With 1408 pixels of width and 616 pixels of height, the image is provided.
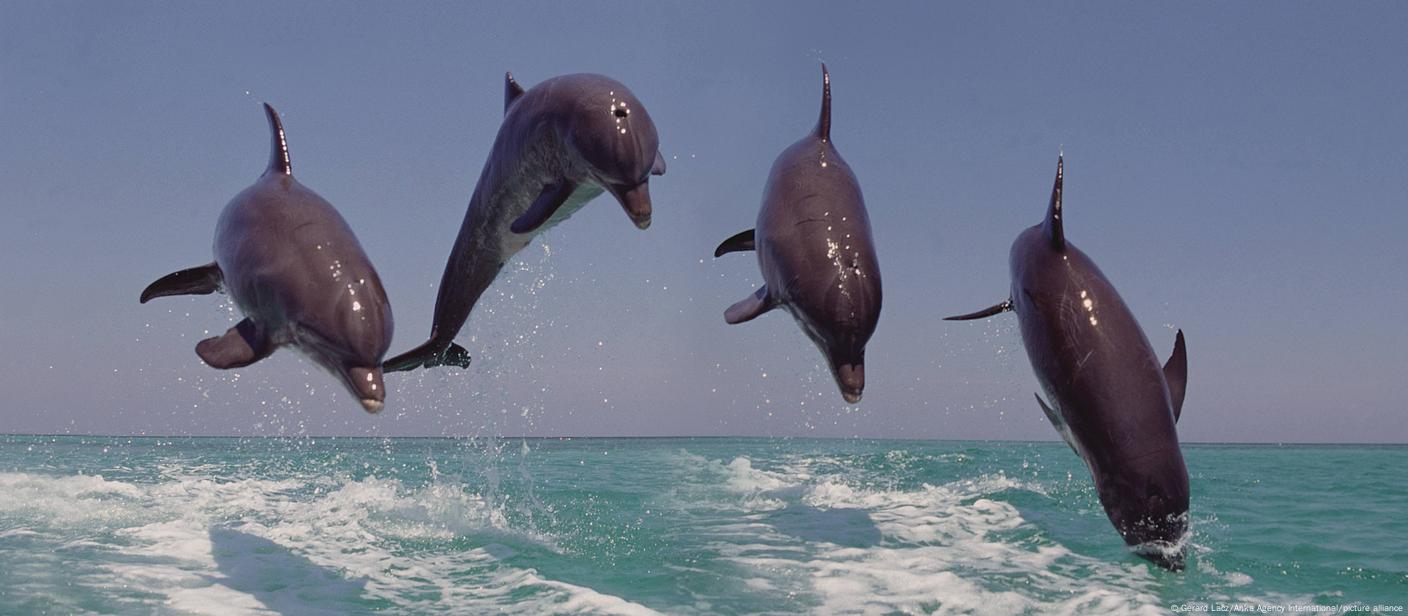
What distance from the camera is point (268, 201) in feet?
23.9

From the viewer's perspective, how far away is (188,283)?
25.8 feet

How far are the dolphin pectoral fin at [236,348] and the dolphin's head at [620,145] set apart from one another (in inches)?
98.4

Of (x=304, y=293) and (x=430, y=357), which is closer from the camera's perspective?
(x=304, y=293)

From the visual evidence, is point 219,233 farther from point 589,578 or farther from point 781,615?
point 781,615

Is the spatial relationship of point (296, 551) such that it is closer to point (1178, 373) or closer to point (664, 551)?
point (664, 551)

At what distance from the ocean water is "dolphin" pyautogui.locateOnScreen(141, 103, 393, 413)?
2922 mm

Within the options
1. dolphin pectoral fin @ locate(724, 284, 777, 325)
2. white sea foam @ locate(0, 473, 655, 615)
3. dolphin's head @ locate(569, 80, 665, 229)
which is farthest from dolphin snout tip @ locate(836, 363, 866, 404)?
white sea foam @ locate(0, 473, 655, 615)

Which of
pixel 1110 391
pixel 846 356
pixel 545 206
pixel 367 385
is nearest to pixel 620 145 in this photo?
pixel 545 206

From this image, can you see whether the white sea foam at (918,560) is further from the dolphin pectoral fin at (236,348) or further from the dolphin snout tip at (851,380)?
the dolphin pectoral fin at (236,348)

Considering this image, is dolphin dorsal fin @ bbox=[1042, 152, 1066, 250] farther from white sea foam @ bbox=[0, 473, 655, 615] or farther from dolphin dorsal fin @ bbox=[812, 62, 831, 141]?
white sea foam @ bbox=[0, 473, 655, 615]

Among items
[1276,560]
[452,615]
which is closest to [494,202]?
[452,615]

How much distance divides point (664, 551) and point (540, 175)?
196 inches

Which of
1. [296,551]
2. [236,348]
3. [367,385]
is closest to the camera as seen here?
[367,385]

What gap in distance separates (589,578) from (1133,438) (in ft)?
16.5
